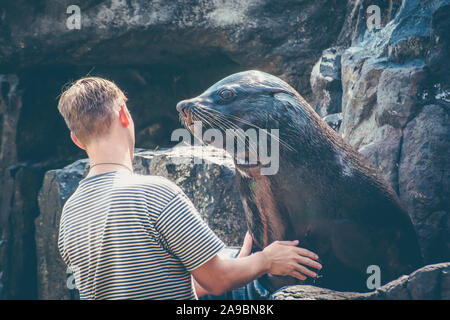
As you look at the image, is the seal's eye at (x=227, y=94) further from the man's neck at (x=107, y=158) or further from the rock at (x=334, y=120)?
the rock at (x=334, y=120)


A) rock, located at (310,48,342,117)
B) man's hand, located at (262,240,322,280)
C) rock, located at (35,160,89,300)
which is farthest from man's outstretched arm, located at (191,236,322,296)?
rock, located at (35,160,89,300)

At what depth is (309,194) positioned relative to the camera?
204cm

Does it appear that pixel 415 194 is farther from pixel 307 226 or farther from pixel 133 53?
pixel 133 53

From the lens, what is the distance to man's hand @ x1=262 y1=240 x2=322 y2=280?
1820 millimetres

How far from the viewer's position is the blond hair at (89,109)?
1.72 m

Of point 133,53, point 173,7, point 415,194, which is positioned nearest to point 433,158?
point 415,194

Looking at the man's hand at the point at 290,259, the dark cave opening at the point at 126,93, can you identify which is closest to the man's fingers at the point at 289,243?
the man's hand at the point at 290,259

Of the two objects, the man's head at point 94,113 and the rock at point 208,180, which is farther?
the rock at point 208,180

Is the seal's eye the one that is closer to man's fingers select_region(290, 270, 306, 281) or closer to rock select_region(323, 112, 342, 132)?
man's fingers select_region(290, 270, 306, 281)
